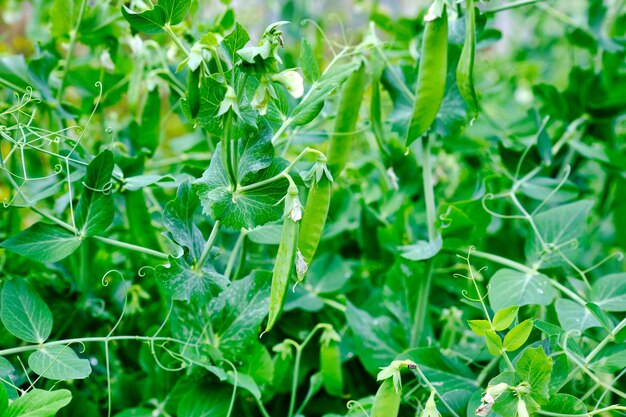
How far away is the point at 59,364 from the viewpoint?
637 millimetres

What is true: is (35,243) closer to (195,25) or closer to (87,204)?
(87,204)

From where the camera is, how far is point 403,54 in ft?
3.37

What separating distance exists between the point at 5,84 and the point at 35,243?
0.79ft

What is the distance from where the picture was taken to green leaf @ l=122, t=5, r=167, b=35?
0.59 m

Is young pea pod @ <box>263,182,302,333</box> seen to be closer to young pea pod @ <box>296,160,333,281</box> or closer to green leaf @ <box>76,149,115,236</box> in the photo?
young pea pod @ <box>296,160,333,281</box>

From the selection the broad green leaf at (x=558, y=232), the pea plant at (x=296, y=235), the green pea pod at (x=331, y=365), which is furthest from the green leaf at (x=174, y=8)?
the broad green leaf at (x=558, y=232)

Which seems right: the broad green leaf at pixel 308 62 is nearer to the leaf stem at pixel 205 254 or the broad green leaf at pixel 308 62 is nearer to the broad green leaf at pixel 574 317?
the leaf stem at pixel 205 254

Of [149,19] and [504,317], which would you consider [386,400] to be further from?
[149,19]

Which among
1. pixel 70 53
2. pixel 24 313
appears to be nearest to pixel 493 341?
pixel 24 313

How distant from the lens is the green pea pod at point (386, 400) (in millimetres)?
603

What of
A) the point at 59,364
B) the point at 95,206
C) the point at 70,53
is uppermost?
the point at 70,53

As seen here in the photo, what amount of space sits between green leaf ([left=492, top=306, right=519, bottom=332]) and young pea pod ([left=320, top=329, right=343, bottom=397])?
245 mm

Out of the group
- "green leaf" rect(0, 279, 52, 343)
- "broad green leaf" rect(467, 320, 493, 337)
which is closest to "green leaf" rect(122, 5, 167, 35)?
"green leaf" rect(0, 279, 52, 343)

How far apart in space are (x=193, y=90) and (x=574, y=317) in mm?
483
